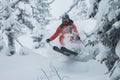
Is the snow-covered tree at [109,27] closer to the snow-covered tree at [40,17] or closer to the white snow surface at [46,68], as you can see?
the white snow surface at [46,68]

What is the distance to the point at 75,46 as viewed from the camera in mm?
12125

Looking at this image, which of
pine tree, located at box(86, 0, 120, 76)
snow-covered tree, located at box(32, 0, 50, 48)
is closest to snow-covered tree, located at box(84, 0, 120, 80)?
pine tree, located at box(86, 0, 120, 76)

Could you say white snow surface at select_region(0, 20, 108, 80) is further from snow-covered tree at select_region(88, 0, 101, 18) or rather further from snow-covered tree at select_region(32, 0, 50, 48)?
snow-covered tree at select_region(32, 0, 50, 48)

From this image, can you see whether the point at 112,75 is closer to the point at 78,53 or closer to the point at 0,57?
the point at 78,53

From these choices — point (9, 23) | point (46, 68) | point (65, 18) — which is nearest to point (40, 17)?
point (9, 23)

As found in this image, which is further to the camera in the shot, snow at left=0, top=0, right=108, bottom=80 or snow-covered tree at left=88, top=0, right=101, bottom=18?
snow at left=0, top=0, right=108, bottom=80

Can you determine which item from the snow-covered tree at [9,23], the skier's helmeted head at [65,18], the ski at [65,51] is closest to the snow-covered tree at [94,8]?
the ski at [65,51]

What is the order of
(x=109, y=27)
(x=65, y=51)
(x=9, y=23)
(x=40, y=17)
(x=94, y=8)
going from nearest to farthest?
(x=109, y=27), (x=94, y=8), (x=65, y=51), (x=9, y=23), (x=40, y=17)

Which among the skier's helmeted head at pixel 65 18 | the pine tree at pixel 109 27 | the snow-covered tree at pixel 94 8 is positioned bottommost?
the pine tree at pixel 109 27

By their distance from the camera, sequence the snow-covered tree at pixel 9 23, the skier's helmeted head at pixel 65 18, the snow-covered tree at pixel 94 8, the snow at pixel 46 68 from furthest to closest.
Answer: the snow-covered tree at pixel 9 23 < the skier's helmeted head at pixel 65 18 < the snow at pixel 46 68 < the snow-covered tree at pixel 94 8

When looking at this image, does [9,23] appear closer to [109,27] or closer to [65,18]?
[65,18]

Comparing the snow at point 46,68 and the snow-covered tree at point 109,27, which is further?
the snow at point 46,68

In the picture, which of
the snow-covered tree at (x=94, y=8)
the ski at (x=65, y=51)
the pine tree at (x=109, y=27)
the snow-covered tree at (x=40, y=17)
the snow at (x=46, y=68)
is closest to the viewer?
the pine tree at (x=109, y=27)

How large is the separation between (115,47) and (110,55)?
0.28 m
